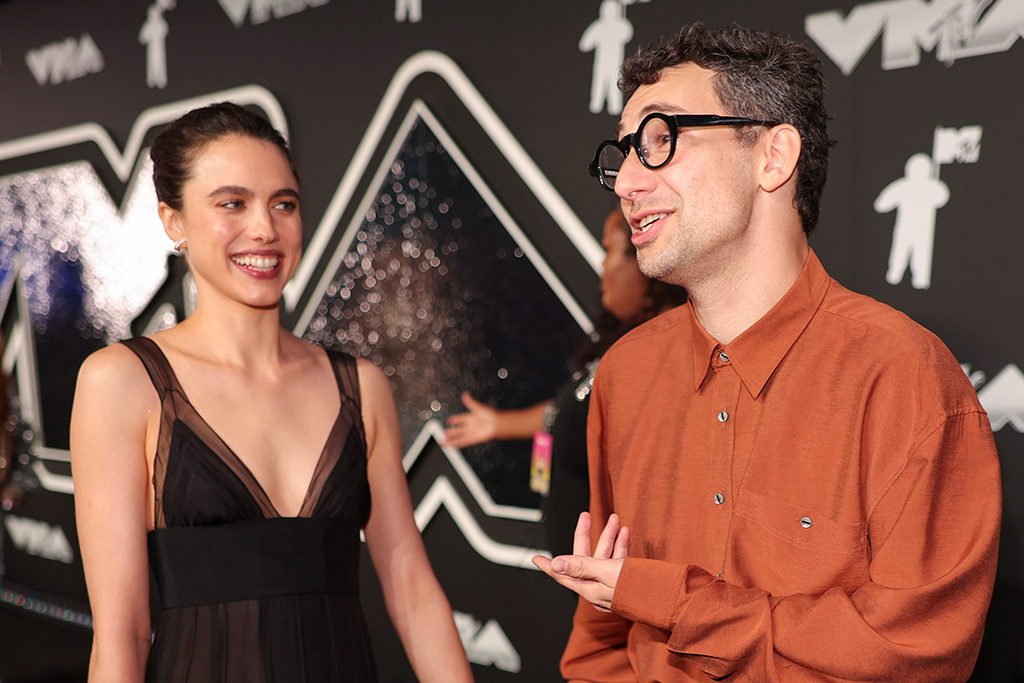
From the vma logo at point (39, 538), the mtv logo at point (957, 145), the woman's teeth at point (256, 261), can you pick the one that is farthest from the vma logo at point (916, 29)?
the vma logo at point (39, 538)

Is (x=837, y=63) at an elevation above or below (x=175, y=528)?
above

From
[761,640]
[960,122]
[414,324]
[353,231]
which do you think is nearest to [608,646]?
[761,640]

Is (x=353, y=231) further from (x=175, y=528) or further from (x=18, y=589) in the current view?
(x=18, y=589)

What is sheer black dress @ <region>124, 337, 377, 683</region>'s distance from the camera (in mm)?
1640

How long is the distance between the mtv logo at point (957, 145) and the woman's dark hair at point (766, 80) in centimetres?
110

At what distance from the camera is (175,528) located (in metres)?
1.65

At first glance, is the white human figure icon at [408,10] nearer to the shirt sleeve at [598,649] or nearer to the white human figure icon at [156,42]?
the white human figure icon at [156,42]

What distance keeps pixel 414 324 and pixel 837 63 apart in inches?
73.8

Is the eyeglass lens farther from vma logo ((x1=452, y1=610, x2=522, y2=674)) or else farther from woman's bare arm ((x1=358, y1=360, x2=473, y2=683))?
vma logo ((x1=452, y1=610, x2=522, y2=674))

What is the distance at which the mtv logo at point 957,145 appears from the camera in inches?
92.5

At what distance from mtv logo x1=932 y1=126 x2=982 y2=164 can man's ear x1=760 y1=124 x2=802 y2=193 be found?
3.95 feet

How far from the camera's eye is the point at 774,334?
1411 millimetres

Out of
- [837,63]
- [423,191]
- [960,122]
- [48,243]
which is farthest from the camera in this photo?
[48,243]

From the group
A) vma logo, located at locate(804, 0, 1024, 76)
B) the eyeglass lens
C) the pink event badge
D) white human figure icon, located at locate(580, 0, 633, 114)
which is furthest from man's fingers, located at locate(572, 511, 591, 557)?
white human figure icon, located at locate(580, 0, 633, 114)
